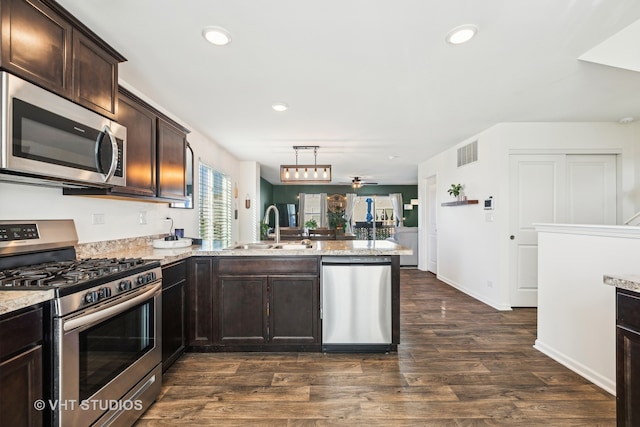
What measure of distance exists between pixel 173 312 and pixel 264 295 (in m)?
0.75

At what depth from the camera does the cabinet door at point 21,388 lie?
1.07m

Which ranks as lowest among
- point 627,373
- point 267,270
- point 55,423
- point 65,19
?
point 55,423

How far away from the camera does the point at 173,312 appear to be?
94.3 inches


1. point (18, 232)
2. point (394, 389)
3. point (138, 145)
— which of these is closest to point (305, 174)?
point (138, 145)

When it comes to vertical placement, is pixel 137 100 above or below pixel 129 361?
above

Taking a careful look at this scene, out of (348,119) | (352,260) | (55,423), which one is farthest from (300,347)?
(348,119)

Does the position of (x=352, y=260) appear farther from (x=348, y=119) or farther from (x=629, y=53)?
(x=629, y=53)

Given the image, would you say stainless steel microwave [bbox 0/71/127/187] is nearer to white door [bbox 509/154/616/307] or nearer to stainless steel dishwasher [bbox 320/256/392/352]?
stainless steel dishwasher [bbox 320/256/392/352]

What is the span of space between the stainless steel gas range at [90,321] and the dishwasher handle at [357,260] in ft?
4.49

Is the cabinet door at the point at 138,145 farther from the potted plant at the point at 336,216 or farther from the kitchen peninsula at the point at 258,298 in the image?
the potted plant at the point at 336,216

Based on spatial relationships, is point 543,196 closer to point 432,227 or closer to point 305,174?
point 432,227

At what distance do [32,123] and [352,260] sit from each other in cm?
227

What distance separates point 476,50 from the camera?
213cm

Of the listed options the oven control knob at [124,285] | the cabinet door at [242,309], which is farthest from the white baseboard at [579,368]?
the oven control knob at [124,285]
